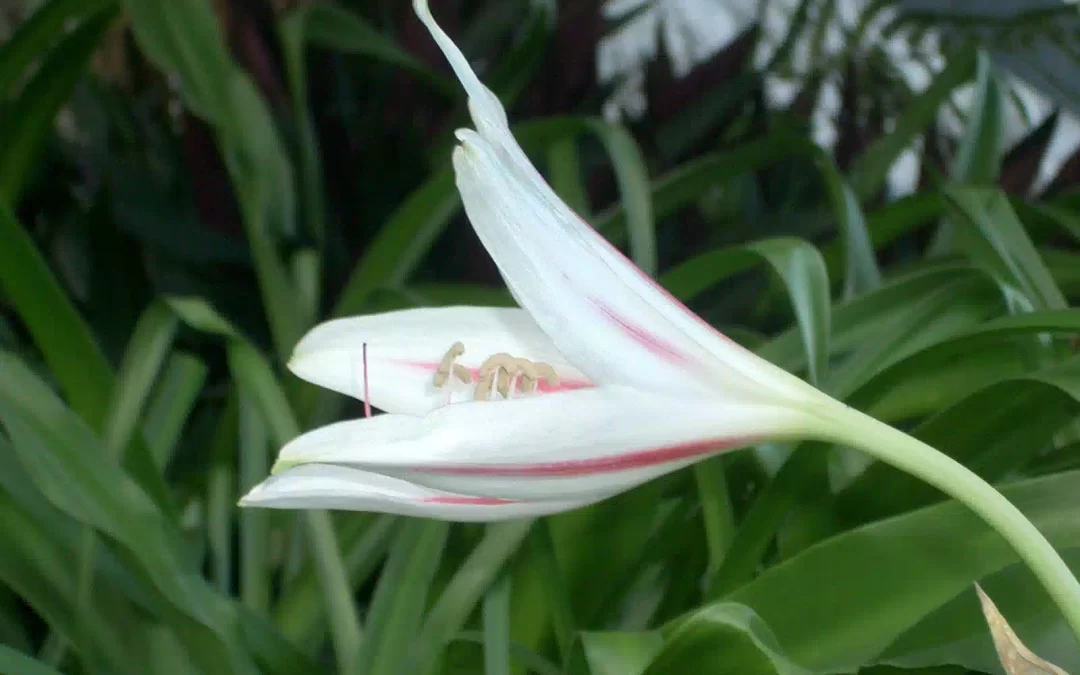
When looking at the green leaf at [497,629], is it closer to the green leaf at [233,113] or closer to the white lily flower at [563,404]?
the white lily flower at [563,404]

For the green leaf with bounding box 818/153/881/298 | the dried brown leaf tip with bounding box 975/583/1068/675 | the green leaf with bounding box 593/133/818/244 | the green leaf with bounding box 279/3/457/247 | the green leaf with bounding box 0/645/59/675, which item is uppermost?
the green leaf with bounding box 279/3/457/247

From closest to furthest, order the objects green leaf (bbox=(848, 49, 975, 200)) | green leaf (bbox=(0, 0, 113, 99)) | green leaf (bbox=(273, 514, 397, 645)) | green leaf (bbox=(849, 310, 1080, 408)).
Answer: green leaf (bbox=(849, 310, 1080, 408))
green leaf (bbox=(273, 514, 397, 645))
green leaf (bbox=(0, 0, 113, 99))
green leaf (bbox=(848, 49, 975, 200))

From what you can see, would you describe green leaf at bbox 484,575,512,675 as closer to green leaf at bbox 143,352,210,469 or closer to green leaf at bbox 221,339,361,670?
green leaf at bbox 221,339,361,670

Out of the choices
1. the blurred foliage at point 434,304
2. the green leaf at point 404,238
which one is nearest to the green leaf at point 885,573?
the blurred foliage at point 434,304

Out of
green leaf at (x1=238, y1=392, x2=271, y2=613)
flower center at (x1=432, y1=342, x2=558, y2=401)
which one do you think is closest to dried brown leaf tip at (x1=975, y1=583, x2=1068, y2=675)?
flower center at (x1=432, y1=342, x2=558, y2=401)

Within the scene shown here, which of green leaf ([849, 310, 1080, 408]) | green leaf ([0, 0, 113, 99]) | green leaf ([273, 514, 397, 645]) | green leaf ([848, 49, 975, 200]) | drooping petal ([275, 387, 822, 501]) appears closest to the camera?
drooping petal ([275, 387, 822, 501])

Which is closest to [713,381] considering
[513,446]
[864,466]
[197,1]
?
[513,446]
